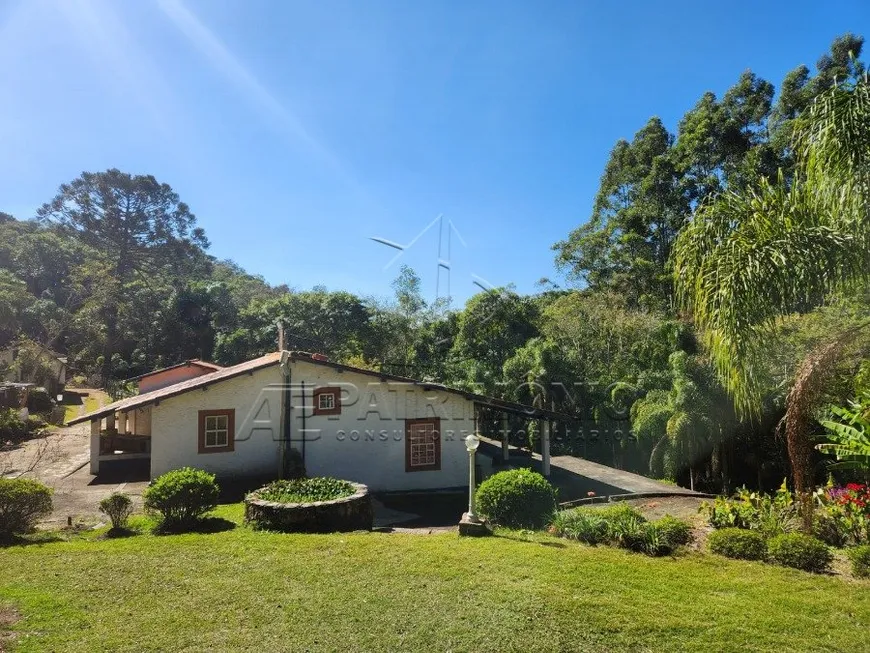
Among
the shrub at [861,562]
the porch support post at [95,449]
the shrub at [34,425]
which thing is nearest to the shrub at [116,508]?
the porch support post at [95,449]

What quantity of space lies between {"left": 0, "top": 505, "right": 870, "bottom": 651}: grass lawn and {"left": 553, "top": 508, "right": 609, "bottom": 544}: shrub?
1.68 feet

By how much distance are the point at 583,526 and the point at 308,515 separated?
484 cm

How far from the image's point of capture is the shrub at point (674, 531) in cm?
802

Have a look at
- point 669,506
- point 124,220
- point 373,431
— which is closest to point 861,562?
point 669,506

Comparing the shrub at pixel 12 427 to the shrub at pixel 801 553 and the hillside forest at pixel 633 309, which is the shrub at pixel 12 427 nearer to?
the hillside forest at pixel 633 309

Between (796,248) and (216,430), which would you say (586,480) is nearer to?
(216,430)

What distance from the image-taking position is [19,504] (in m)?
8.68

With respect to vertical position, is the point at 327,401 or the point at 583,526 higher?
the point at 327,401

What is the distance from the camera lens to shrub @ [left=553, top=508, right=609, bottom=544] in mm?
8492

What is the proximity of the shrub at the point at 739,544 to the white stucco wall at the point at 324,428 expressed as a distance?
9420 mm

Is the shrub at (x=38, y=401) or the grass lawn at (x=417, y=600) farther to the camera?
the shrub at (x=38, y=401)

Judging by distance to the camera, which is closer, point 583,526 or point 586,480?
point 583,526

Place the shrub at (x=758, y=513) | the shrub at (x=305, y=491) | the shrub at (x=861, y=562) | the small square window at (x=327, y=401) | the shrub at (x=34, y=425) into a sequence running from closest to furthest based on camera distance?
the shrub at (x=861, y=562)
the shrub at (x=758, y=513)
the shrub at (x=305, y=491)
the small square window at (x=327, y=401)
the shrub at (x=34, y=425)

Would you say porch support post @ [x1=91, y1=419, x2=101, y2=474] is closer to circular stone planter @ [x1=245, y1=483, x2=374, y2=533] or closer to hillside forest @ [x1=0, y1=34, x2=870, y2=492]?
circular stone planter @ [x1=245, y1=483, x2=374, y2=533]
